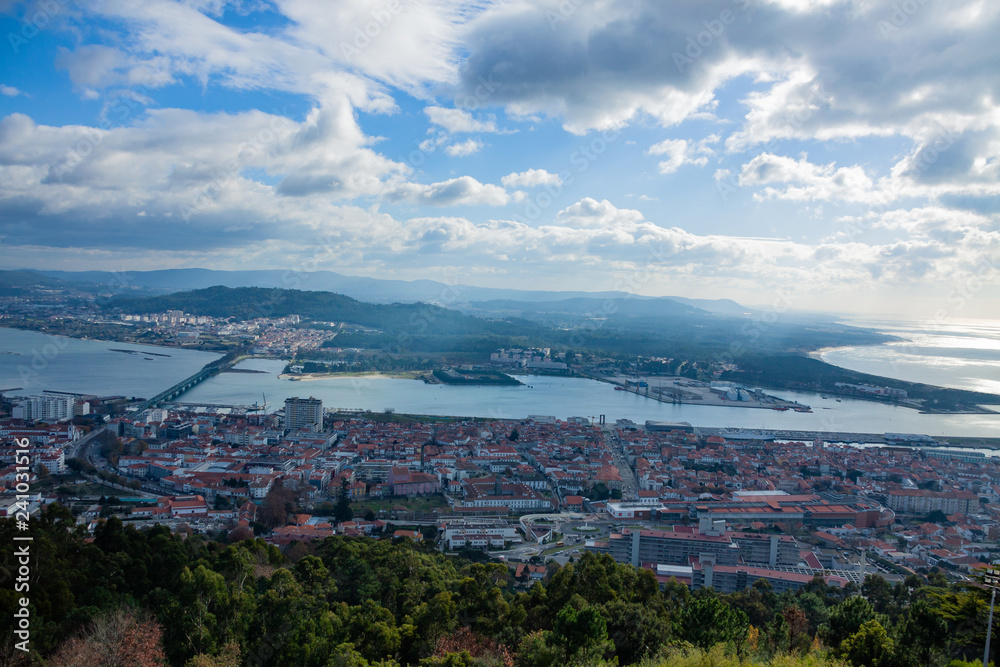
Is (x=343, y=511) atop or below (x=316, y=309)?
below

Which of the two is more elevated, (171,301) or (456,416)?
(171,301)

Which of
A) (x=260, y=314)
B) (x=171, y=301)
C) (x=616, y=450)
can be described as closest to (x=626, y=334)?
(x=260, y=314)

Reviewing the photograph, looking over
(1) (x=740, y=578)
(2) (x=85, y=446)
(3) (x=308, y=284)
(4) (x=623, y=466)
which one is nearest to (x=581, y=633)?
(1) (x=740, y=578)

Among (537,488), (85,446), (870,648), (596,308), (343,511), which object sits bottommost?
(85,446)

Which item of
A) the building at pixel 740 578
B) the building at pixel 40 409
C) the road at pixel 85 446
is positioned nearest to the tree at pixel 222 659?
the building at pixel 740 578

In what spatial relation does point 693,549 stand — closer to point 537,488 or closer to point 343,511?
point 537,488

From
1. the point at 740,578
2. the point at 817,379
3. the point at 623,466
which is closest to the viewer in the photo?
the point at 740,578

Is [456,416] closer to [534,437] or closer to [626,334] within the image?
[534,437]
